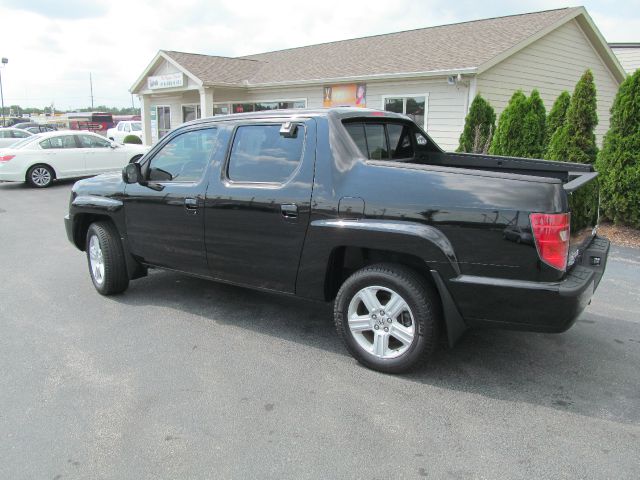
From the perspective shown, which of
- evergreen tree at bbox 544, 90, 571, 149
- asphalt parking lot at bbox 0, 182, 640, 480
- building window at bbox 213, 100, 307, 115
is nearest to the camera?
asphalt parking lot at bbox 0, 182, 640, 480

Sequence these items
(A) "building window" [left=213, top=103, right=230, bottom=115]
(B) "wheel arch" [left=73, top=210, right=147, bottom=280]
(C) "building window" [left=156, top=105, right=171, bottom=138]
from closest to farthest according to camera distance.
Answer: (B) "wheel arch" [left=73, top=210, right=147, bottom=280] < (A) "building window" [left=213, top=103, right=230, bottom=115] < (C) "building window" [left=156, top=105, right=171, bottom=138]

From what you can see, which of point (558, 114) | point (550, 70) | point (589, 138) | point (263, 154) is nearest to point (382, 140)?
point (263, 154)

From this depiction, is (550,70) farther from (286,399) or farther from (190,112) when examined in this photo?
(286,399)

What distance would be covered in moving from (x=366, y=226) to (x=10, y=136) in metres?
22.7

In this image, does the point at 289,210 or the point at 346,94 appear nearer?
the point at 289,210

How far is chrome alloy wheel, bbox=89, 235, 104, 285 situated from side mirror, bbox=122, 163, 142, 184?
856 millimetres

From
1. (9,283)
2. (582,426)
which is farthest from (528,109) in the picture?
(9,283)

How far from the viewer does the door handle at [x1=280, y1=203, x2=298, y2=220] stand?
12.7 feet

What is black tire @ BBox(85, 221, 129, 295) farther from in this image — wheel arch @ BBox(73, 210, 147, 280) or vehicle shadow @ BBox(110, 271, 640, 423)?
vehicle shadow @ BBox(110, 271, 640, 423)

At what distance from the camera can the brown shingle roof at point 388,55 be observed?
45.9 ft

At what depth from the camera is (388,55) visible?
16.2 m

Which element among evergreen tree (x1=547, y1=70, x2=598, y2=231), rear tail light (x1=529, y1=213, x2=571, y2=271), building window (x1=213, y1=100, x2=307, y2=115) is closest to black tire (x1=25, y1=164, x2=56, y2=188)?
building window (x1=213, y1=100, x2=307, y2=115)

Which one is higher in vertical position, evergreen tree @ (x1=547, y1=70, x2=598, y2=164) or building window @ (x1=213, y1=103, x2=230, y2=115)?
building window @ (x1=213, y1=103, x2=230, y2=115)

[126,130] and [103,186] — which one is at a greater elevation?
[126,130]
